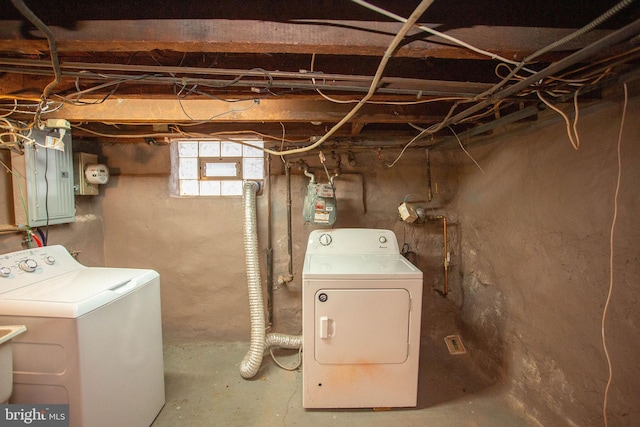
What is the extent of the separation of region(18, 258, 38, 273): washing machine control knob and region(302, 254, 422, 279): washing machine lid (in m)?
1.47

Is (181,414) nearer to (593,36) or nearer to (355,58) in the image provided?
(355,58)

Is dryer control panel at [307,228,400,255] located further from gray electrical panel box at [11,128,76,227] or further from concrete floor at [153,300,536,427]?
gray electrical panel box at [11,128,76,227]

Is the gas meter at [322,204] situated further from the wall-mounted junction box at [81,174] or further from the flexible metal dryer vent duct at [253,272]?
the wall-mounted junction box at [81,174]

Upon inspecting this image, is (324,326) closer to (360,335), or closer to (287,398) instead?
(360,335)

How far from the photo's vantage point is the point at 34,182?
5.65 feet

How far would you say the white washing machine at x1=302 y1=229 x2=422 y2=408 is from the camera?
1.57 meters

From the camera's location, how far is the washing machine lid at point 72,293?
44.9 inches

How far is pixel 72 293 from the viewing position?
4.14ft

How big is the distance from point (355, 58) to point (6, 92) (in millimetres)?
1645

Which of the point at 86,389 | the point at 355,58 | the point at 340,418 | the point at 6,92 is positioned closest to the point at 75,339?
the point at 86,389

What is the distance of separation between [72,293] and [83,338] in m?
0.24

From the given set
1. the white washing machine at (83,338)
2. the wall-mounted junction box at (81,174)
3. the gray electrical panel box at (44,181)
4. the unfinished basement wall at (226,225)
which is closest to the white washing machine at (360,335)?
the unfinished basement wall at (226,225)

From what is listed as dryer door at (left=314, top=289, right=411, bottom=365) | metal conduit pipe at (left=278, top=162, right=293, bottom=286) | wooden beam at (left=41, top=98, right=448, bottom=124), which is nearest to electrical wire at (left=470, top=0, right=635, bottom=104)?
wooden beam at (left=41, top=98, right=448, bottom=124)

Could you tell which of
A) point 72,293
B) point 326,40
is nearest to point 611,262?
point 326,40
